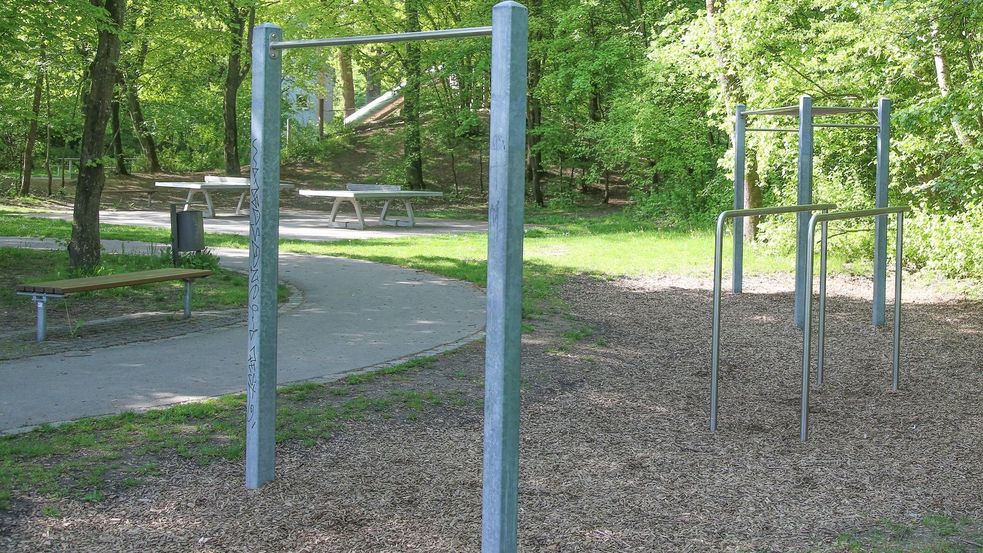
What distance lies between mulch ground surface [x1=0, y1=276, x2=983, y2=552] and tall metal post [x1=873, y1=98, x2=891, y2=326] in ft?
3.18

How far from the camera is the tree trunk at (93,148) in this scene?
10.0m

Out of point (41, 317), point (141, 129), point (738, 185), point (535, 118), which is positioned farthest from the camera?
point (141, 129)

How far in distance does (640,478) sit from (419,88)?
902 inches

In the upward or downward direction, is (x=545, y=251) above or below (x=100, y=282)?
above

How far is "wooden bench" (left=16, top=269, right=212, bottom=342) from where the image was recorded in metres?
7.16

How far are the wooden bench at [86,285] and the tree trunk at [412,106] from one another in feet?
59.6

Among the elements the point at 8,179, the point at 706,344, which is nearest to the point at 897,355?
the point at 706,344

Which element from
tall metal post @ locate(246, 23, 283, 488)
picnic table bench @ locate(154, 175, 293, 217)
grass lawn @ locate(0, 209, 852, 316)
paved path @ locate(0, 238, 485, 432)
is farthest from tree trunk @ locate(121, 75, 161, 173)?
tall metal post @ locate(246, 23, 283, 488)

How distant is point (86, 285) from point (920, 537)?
19.1 feet

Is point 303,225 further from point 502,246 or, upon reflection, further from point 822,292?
point 502,246

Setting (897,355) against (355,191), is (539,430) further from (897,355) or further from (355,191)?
(355,191)

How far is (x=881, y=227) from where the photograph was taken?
8.55 m

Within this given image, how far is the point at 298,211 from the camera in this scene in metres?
23.3

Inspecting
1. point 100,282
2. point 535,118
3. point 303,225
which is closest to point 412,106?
point 535,118
